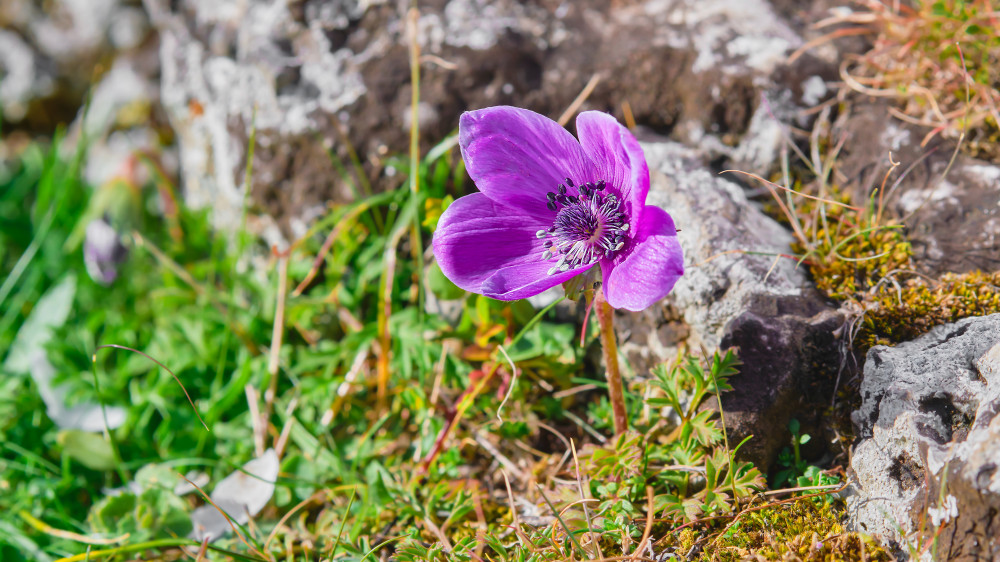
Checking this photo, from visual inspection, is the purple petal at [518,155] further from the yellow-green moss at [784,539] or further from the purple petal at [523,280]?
the yellow-green moss at [784,539]

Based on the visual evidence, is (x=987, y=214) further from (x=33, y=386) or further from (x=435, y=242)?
(x=33, y=386)

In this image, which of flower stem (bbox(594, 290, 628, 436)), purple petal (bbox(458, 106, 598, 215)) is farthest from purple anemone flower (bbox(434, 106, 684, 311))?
flower stem (bbox(594, 290, 628, 436))

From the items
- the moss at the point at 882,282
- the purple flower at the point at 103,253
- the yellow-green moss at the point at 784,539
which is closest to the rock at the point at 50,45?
the purple flower at the point at 103,253

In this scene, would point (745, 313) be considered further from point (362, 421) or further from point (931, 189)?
point (362, 421)

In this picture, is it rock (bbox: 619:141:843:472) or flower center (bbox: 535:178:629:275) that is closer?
flower center (bbox: 535:178:629:275)

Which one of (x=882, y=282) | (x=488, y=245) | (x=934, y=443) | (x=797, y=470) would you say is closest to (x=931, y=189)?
(x=882, y=282)

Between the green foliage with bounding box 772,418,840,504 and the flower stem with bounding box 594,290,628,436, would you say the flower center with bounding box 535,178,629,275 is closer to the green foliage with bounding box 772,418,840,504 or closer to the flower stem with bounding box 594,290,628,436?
the flower stem with bounding box 594,290,628,436

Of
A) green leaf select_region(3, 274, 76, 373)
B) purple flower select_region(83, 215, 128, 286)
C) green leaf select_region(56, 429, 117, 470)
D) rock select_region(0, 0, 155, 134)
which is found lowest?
green leaf select_region(56, 429, 117, 470)
